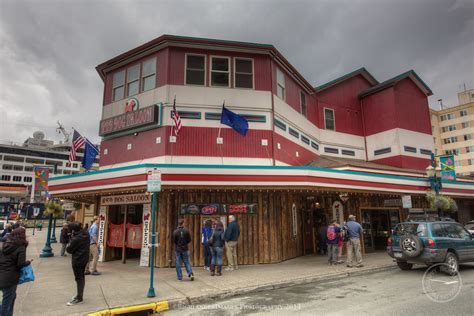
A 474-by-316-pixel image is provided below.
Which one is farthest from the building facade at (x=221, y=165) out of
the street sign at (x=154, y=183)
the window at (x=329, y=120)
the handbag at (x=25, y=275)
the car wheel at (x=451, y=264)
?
the handbag at (x=25, y=275)

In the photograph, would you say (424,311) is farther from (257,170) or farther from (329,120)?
(329,120)

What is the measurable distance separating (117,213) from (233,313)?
10380mm

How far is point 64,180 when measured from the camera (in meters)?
15.1

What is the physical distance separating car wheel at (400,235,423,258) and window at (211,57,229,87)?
10.3m

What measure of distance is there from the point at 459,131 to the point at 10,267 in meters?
77.0

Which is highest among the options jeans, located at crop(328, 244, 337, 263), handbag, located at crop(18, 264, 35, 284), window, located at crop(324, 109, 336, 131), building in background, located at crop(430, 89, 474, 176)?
building in background, located at crop(430, 89, 474, 176)

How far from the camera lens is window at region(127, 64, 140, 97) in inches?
654

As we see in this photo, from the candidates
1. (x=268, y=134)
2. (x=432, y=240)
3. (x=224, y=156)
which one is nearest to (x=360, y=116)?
(x=268, y=134)

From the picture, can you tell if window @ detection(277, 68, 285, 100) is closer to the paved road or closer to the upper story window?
the upper story window

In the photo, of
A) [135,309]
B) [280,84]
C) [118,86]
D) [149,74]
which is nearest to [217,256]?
[135,309]

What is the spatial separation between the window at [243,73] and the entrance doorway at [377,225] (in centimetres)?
910

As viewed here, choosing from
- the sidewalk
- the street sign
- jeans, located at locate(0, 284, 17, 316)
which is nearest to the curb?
the sidewalk

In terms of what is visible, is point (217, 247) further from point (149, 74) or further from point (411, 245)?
point (149, 74)

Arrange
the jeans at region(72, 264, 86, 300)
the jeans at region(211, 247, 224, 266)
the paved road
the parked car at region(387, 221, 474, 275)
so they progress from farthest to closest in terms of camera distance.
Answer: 1. the jeans at region(211, 247, 224, 266)
2. the parked car at region(387, 221, 474, 275)
3. the jeans at region(72, 264, 86, 300)
4. the paved road
